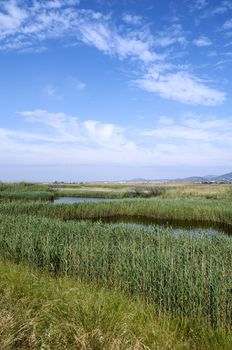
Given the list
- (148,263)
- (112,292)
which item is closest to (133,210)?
(148,263)

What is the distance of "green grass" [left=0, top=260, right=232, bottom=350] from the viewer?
435cm

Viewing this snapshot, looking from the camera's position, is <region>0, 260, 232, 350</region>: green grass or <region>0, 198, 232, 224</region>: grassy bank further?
<region>0, 198, 232, 224</region>: grassy bank

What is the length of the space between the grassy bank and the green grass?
18051 mm

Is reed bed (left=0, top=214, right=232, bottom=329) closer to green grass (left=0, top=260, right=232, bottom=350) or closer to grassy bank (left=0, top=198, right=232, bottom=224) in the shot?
green grass (left=0, top=260, right=232, bottom=350)

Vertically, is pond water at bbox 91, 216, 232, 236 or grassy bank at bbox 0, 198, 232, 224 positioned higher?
grassy bank at bbox 0, 198, 232, 224

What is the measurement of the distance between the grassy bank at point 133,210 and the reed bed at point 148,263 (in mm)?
12616

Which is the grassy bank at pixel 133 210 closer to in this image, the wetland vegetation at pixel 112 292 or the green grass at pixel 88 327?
the wetland vegetation at pixel 112 292

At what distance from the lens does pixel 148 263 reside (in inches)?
290

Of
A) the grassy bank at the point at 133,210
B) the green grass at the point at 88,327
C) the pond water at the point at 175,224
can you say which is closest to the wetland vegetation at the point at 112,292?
the green grass at the point at 88,327

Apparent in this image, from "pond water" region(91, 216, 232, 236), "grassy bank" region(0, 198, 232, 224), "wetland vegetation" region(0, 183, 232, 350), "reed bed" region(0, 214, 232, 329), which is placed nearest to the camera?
"wetland vegetation" region(0, 183, 232, 350)

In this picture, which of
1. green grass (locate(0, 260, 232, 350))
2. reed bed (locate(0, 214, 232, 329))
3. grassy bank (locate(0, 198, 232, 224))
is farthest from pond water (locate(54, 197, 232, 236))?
green grass (locate(0, 260, 232, 350))

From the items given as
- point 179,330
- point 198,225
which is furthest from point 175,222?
point 179,330

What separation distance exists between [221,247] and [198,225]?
1506 cm

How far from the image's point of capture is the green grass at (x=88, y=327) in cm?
435
